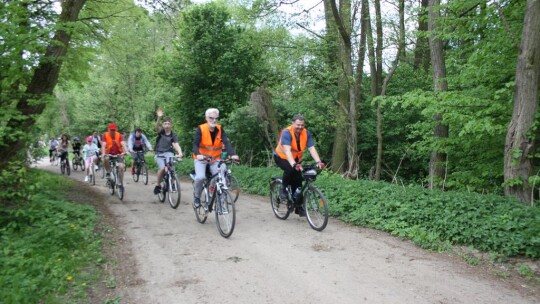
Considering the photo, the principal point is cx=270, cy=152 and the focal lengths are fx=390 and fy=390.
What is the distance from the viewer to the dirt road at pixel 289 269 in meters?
4.26

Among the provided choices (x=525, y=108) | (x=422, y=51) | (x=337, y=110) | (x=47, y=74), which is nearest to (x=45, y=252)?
(x=47, y=74)

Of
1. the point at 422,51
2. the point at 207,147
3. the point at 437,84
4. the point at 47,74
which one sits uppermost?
the point at 422,51

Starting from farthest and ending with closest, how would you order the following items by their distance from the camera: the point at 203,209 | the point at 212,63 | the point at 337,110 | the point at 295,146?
1. the point at 212,63
2. the point at 337,110
3. the point at 203,209
4. the point at 295,146

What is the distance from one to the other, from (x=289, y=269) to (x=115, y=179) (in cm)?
745

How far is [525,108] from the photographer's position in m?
7.12

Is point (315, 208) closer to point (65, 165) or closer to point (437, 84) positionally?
point (437, 84)

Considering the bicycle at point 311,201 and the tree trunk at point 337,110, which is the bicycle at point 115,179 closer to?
the bicycle at point 311,201

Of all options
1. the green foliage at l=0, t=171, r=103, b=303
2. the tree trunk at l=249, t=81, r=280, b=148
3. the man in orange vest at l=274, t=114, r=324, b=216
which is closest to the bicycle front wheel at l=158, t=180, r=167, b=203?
the green foliage at l=0, t=171, r=103, b=303

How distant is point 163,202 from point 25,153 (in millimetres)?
3260

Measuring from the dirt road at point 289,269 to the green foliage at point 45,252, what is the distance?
0.49 meters

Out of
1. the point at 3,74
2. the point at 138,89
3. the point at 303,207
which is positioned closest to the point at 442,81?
the point at 303,207

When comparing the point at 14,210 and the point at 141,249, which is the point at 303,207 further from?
the point at 14,210

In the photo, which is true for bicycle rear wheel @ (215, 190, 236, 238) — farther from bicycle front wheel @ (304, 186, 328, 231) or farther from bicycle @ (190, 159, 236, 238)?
bicycle front wheel @ (304, 186, 328, 231)

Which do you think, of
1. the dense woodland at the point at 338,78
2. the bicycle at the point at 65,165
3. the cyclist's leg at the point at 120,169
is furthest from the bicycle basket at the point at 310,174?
the bicycle at the point at 65,165
